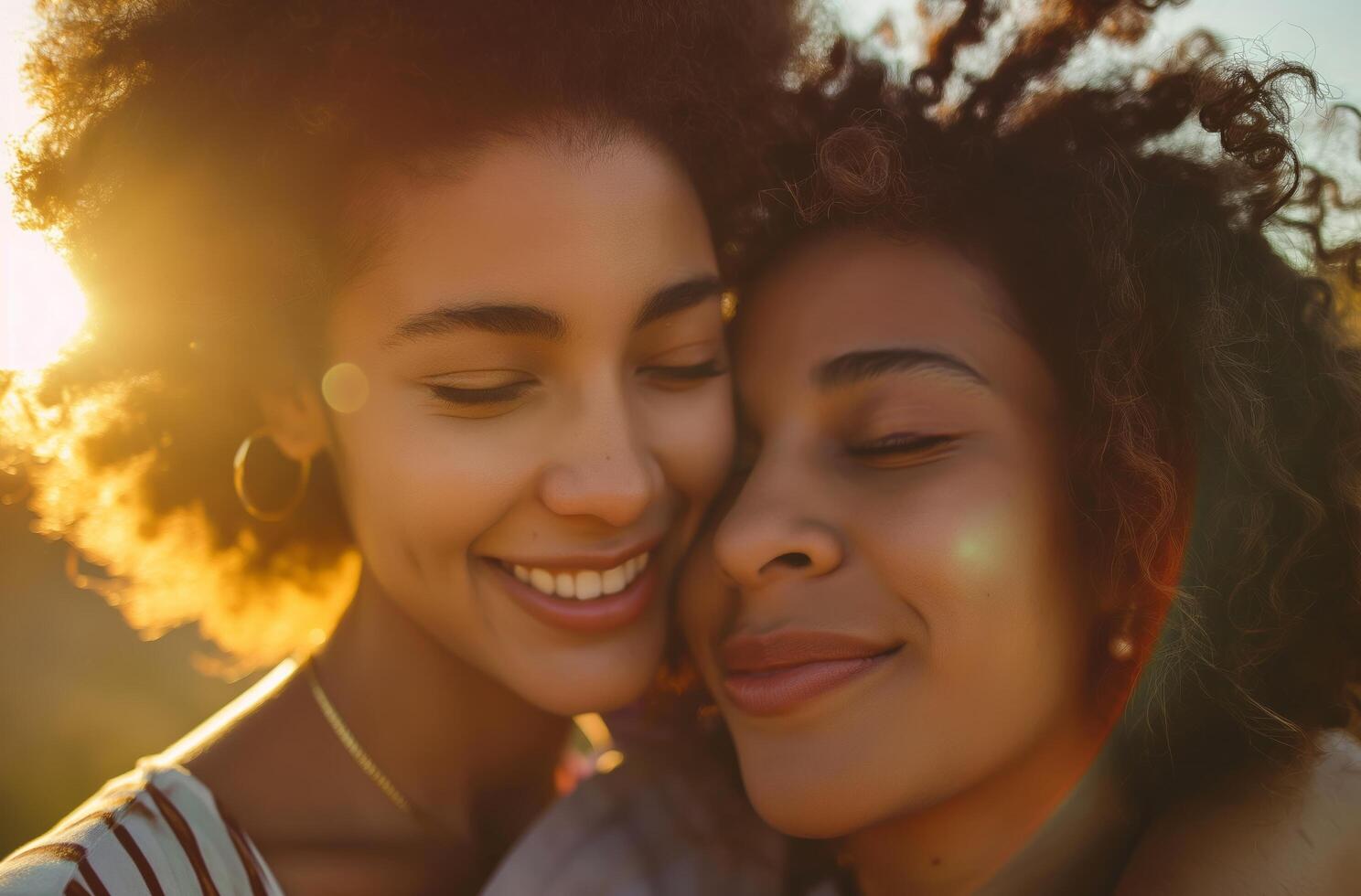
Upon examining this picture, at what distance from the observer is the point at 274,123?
196 cm

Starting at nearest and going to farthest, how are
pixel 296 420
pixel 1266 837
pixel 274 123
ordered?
pixel 1266 837
pixel 274 123
pixel 296 420

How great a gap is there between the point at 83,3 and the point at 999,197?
6.31 ft

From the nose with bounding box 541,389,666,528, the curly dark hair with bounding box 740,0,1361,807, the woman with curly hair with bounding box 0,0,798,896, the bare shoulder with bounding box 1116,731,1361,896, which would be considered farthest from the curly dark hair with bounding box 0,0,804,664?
the bare shoulder with bounding box 1116,731,1361,896

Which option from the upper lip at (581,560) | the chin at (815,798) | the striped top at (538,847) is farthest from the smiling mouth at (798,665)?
the striped top at (538,847)

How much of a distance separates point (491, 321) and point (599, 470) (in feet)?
1.11

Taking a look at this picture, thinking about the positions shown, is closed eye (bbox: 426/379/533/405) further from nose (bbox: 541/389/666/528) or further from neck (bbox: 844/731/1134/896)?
neck (bbox: 844/731/1134/896)

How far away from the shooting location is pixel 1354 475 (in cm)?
188

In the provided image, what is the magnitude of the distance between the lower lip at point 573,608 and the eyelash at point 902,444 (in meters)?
0.59

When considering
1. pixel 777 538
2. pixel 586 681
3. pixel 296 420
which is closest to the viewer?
pixel 777 538

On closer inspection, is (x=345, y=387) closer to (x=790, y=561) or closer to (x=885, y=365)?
(x=790, y=561)

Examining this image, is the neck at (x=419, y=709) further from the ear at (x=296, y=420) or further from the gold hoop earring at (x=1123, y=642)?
the gold hoop earring at (x=1123, y=642)

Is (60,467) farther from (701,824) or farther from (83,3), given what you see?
(701,824)

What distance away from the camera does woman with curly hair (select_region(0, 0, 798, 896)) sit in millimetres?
1870

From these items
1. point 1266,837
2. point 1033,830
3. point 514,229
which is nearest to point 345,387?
point 514,229
